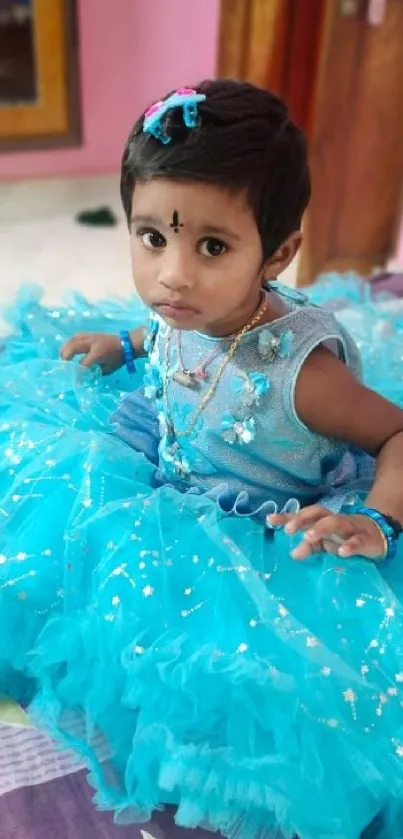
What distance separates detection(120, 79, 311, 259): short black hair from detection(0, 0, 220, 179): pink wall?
2.01 meters

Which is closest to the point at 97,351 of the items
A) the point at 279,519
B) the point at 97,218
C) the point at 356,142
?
the point at 279,519

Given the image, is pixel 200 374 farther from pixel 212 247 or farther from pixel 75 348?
pixel 75 348

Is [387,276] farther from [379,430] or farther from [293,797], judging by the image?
[293,797]

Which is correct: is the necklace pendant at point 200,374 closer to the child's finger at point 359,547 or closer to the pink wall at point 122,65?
the child's finger at point 359,547

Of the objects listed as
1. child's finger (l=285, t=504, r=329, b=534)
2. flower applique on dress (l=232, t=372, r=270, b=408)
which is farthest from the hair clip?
child's finger (l=285, t=504, r=329, b=534)

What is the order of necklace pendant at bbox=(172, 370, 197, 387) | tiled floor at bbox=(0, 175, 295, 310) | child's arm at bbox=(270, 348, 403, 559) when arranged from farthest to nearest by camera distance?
1. tiled floor at bbox=(0, 175, 295, 310)
2. necklace pendant at bbox=(172, 370, 197, 387)
3. child's arm at bbox=(270, 348, 403, 559)

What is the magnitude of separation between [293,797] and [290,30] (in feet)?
7.46

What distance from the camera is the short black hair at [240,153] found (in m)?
0.73

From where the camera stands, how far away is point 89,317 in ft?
4.34

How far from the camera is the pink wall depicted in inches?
104

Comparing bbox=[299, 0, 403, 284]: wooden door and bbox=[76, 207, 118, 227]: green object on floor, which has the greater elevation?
bbox=[299, 0, 403, 284]: wooden door

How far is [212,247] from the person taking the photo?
2.53 ft

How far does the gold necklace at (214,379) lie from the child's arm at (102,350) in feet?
0.62

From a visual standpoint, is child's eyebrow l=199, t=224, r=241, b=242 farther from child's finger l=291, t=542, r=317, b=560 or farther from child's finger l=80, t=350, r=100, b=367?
child's finger l=80, t=350, r=100, b=367
